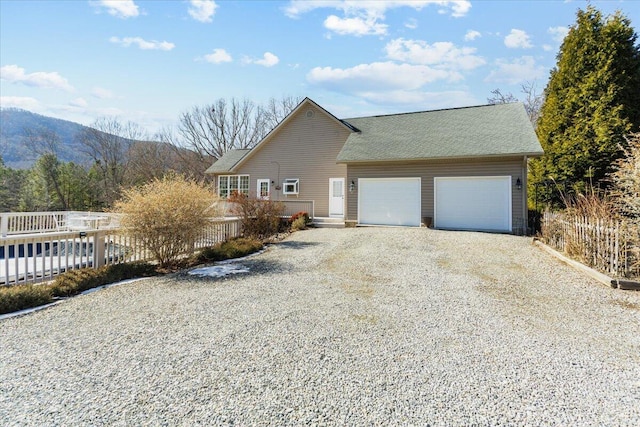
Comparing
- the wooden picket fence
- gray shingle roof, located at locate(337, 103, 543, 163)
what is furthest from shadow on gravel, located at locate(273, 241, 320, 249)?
the wooden picket fence

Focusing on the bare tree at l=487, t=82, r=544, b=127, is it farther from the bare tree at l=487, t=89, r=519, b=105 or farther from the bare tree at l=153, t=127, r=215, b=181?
the bare tree at l=153, t=127, r=215, b=181

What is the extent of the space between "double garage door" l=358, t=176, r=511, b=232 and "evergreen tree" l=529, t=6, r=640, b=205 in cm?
234

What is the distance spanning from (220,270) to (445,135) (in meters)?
11.4

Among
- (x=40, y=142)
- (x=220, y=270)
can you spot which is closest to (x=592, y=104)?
(x=220, y=270)

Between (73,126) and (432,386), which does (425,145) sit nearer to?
(432,386)

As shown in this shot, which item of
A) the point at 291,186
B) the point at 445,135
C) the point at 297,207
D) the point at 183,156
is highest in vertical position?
the point at 183,156

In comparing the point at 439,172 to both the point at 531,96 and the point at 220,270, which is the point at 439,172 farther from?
the point at 531,96

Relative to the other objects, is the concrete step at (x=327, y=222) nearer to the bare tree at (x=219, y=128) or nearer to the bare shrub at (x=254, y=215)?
the bare shrub at (x=254, y=215)

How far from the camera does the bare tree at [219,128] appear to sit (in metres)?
34.3

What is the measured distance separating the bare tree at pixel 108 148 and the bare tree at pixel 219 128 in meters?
6.17

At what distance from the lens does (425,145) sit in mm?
14078

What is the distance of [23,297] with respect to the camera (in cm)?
530

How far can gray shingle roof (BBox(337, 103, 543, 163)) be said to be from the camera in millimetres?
12469

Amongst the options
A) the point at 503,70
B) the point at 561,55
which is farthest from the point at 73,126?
the point at 561,55
